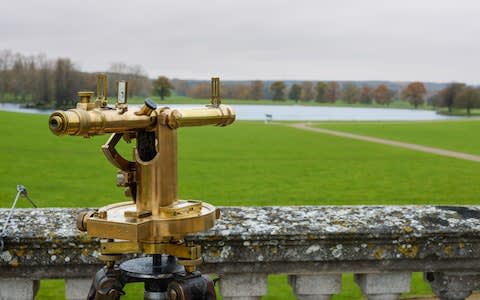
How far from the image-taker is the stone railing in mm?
3404

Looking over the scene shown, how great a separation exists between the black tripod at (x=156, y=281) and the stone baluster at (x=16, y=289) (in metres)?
1.11

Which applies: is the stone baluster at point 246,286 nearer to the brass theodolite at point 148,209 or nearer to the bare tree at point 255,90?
the brass theodolite at point 148,209

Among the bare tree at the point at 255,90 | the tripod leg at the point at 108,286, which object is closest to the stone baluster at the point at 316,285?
the tripod leg at the point at 108,286

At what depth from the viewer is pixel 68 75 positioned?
3404 mm

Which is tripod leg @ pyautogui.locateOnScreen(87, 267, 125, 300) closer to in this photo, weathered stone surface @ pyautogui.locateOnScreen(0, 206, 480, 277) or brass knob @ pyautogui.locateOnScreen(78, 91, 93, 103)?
brass knob @ pyautogui.locateOnScreen(78, 91, 93, 103)

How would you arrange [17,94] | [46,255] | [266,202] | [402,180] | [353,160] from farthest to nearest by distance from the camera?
[353,160] < [402,180] < [266,202] < [17,94] < [46,255]

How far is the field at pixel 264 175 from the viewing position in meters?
15.6

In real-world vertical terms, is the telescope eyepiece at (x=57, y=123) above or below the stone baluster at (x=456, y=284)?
above

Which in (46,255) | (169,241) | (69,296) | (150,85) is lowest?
(69,296)

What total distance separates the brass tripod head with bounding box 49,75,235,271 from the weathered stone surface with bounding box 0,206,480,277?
41.7 inches

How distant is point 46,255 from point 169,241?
1330mm

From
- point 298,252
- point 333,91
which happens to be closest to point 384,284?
point 298,252

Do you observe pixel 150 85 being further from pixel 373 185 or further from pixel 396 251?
pixel 373 185

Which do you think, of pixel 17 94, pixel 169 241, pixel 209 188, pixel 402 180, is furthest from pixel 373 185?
pixel 169 241
